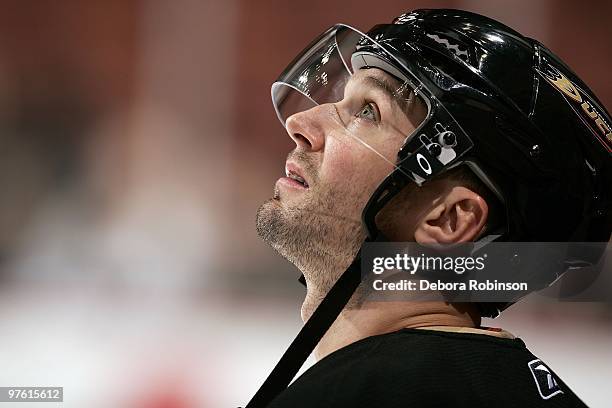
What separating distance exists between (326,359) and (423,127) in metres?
0.35

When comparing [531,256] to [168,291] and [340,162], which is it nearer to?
[340,162]

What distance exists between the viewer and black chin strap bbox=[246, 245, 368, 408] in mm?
1208

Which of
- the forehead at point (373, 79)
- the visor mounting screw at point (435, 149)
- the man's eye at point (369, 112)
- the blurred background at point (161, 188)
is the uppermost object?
the forehead at point (373, 79)

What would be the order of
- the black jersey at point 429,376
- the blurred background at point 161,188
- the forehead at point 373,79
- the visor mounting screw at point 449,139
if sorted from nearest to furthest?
the black jersey at point 429,376 < the visor mounting screw at point 449,139 < the forehead at point 373,79 < the blurred background at point 161,188

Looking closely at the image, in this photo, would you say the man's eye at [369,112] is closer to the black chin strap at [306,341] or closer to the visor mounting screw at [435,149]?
the visor mounting screw at [435,149]

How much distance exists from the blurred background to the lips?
1296mm

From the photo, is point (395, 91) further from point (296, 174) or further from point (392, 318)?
point (392, 318)

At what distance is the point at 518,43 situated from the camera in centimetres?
127

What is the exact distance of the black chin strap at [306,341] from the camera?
3.96 ft

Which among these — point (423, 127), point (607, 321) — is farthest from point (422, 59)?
point (607, 321)

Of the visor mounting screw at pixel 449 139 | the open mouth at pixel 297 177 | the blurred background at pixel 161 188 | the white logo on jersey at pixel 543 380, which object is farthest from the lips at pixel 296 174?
the blurred background at pixel 161 188

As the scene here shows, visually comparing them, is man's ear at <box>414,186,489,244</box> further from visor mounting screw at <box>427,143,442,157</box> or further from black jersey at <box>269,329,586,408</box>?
black jersey at <box>269,329,586,408</box>

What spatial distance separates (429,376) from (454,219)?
294mm

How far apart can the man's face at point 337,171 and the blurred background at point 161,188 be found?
128cm
